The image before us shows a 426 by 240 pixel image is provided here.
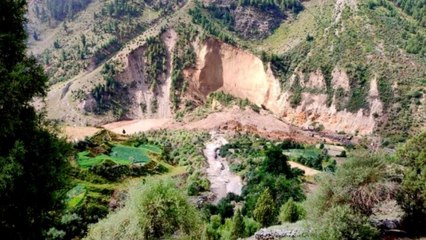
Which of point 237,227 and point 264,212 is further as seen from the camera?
point 264,212

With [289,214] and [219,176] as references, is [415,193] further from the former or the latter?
[219,176]

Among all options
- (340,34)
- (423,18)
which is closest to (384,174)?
(340,34)

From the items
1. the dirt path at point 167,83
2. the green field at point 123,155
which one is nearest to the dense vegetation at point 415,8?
the dirt path at point 167,83

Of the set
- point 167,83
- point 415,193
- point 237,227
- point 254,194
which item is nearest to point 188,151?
point 254,194

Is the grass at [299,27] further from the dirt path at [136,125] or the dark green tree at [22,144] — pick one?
the dark green tree at [22,144]

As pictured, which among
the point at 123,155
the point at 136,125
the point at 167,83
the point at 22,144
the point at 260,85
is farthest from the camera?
the point at 167,83

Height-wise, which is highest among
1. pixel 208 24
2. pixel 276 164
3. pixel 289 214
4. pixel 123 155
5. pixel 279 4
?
pixel 279 4
